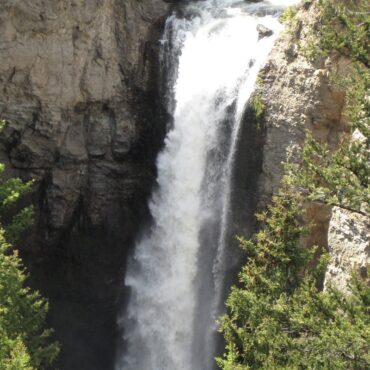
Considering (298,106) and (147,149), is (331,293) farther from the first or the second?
(147,149)

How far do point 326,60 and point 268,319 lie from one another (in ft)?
26.4

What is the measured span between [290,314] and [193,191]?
955 centimetres

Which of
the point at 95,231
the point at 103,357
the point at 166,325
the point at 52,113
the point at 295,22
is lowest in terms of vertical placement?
the point at 103,357

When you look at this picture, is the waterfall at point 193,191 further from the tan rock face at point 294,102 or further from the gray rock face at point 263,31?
the tan rock face at point 294,102

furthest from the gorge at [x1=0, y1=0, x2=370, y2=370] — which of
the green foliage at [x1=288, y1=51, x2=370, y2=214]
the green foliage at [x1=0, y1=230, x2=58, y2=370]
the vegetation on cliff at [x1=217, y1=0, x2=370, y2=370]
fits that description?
the green foliage at [x1=288, y1=51, x2=370, y2=214]

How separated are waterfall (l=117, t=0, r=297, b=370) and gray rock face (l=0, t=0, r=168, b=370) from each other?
0.93 m

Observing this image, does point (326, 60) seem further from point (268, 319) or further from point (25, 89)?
point (25, 89)

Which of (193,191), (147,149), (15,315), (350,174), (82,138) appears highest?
(147,149)

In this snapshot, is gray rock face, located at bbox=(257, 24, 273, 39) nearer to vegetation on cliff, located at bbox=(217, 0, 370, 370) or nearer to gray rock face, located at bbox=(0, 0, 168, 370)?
gray rock face, located at bbox=(0, 0, 168, 370)

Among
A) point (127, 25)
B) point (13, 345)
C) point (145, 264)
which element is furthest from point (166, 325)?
point (127, 25)

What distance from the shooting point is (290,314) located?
32.1 feet

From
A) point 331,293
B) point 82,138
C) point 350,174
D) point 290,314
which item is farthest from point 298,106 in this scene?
point 82,138

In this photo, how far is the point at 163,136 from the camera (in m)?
19.9

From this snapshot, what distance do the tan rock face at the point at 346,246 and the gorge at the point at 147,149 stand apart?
→ 3036 millimetres
